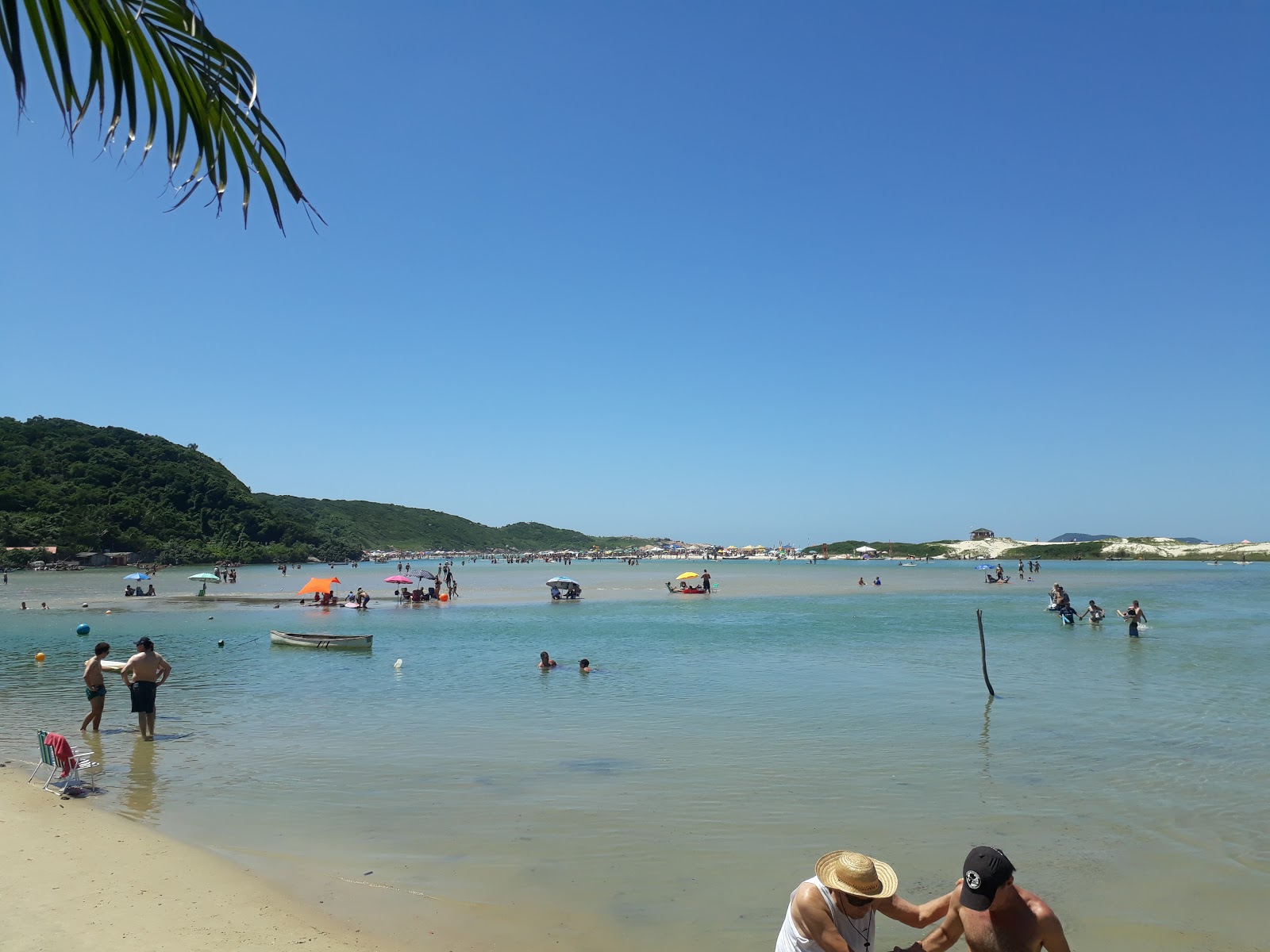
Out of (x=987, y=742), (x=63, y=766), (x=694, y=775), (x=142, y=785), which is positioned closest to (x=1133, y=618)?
(x=987, y=742)

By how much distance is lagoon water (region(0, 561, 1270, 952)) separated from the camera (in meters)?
7.83

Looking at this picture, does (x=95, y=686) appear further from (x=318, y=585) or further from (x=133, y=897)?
(x=318, y=585)

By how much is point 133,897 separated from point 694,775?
271 inches

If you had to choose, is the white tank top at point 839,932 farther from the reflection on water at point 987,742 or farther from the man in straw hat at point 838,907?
the reflection on water at point 987,742

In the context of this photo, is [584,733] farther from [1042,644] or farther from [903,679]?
[1042,644]

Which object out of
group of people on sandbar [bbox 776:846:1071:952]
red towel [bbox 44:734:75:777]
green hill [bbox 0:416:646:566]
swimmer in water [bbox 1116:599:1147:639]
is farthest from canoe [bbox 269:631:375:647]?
green hill [bbox 0:416:646:566]

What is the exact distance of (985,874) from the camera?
464 cm

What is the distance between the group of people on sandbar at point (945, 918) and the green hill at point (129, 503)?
10402 centimetres

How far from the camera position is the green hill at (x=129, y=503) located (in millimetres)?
99438

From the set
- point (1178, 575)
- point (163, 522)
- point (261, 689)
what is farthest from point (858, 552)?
point (261, 689)

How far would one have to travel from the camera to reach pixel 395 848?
352 inches

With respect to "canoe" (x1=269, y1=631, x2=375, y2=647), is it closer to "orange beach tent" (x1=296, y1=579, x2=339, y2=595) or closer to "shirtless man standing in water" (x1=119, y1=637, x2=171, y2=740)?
"shirtless man standing in water" (x1=119, y1=637, x2=171, y2=740)

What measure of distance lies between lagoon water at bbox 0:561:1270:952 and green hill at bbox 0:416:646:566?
88.2m

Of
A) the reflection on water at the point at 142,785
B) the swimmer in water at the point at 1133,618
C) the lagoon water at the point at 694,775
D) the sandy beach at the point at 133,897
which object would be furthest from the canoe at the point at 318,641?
the swimmer in water at the point at 1133,618
